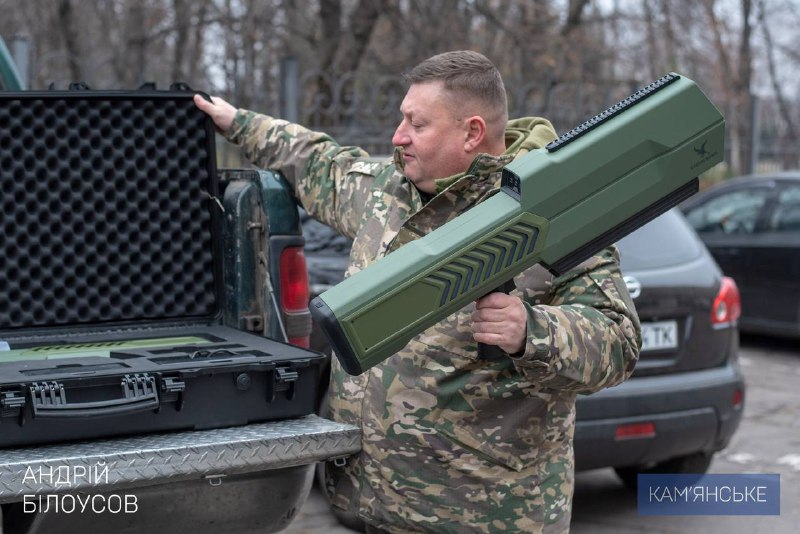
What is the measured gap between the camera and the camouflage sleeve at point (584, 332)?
233 cm

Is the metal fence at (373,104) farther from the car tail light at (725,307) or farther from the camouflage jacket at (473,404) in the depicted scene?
the camouflage jacket at (473,404)

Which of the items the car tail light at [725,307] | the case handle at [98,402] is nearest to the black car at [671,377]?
the car tail light at [725,307]

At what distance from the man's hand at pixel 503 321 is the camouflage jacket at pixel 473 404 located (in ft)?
0.47

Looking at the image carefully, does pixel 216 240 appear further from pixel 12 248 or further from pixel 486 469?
pixel 486 469

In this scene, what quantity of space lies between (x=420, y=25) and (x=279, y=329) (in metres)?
9.38

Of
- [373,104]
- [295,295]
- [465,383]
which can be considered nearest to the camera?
[465,383]

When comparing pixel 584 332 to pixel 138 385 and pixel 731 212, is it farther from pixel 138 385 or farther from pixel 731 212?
pixel 731 212

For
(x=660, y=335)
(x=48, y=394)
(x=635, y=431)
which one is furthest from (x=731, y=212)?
(x=48, y=394)

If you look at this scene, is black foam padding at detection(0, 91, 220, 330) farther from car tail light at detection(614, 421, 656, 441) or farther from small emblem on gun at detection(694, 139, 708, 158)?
car tail light at detection(614, 421, 656, 441)

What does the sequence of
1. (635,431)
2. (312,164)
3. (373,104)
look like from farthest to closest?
(373,104)
(635,431)
(312,164)

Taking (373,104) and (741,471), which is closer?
(741,471)

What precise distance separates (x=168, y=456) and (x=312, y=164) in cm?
100

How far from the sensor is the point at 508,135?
110 inches

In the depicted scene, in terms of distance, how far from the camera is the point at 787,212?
9172 mm
